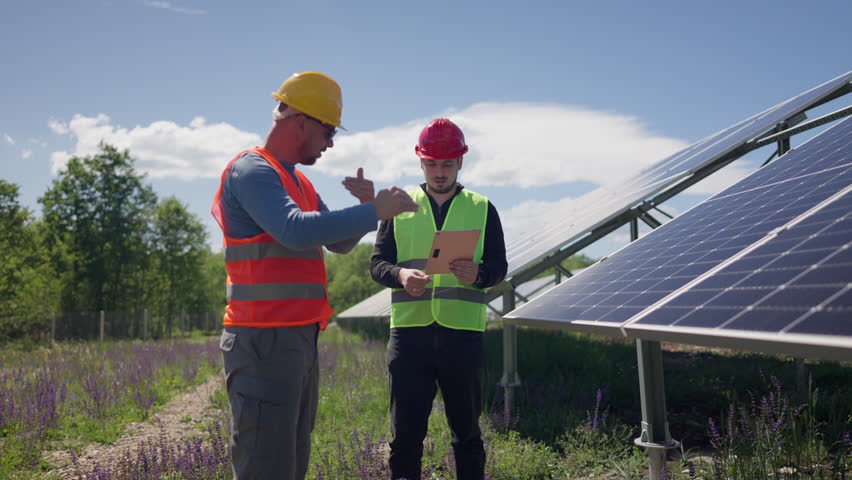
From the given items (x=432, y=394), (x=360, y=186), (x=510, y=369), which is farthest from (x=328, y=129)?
(x=510, y=369)

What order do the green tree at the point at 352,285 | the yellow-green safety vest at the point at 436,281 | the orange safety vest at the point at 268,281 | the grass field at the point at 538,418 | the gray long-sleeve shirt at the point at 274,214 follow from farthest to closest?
the green tree at the point at 352,285 → the grass field at the point at 538,418 → the yellow-green safety vest at the point at 436,281 → the orange safety vest at the point at 268,281 → the gray long-sleeve shirt at the point at 274,214

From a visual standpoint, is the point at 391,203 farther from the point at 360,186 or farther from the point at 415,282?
the point at 415,282

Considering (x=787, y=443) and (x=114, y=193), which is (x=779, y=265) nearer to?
(x=787, y=443)

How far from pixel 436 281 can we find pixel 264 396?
170cm

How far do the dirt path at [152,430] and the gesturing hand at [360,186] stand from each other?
145 inches

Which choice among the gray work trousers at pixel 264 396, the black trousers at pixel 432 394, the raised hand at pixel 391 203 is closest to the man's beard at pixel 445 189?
the black trousers at pixel 432 394

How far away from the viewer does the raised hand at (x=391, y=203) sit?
2.60m

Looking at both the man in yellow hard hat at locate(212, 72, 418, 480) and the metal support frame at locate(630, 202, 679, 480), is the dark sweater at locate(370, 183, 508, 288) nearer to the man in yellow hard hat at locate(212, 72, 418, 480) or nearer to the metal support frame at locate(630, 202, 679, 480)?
the metal support frame at locate(630, 202, 679, 480)

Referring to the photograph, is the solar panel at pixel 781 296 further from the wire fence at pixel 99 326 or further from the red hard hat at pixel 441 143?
the wire fence at pixel 99 326

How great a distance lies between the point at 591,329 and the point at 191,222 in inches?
2130

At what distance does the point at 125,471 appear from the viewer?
4645mm

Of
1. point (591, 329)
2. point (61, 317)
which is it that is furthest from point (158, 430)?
point (61, 317)

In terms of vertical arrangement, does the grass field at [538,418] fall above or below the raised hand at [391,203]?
below

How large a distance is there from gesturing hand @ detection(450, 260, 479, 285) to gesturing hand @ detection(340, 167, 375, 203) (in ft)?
2.99
